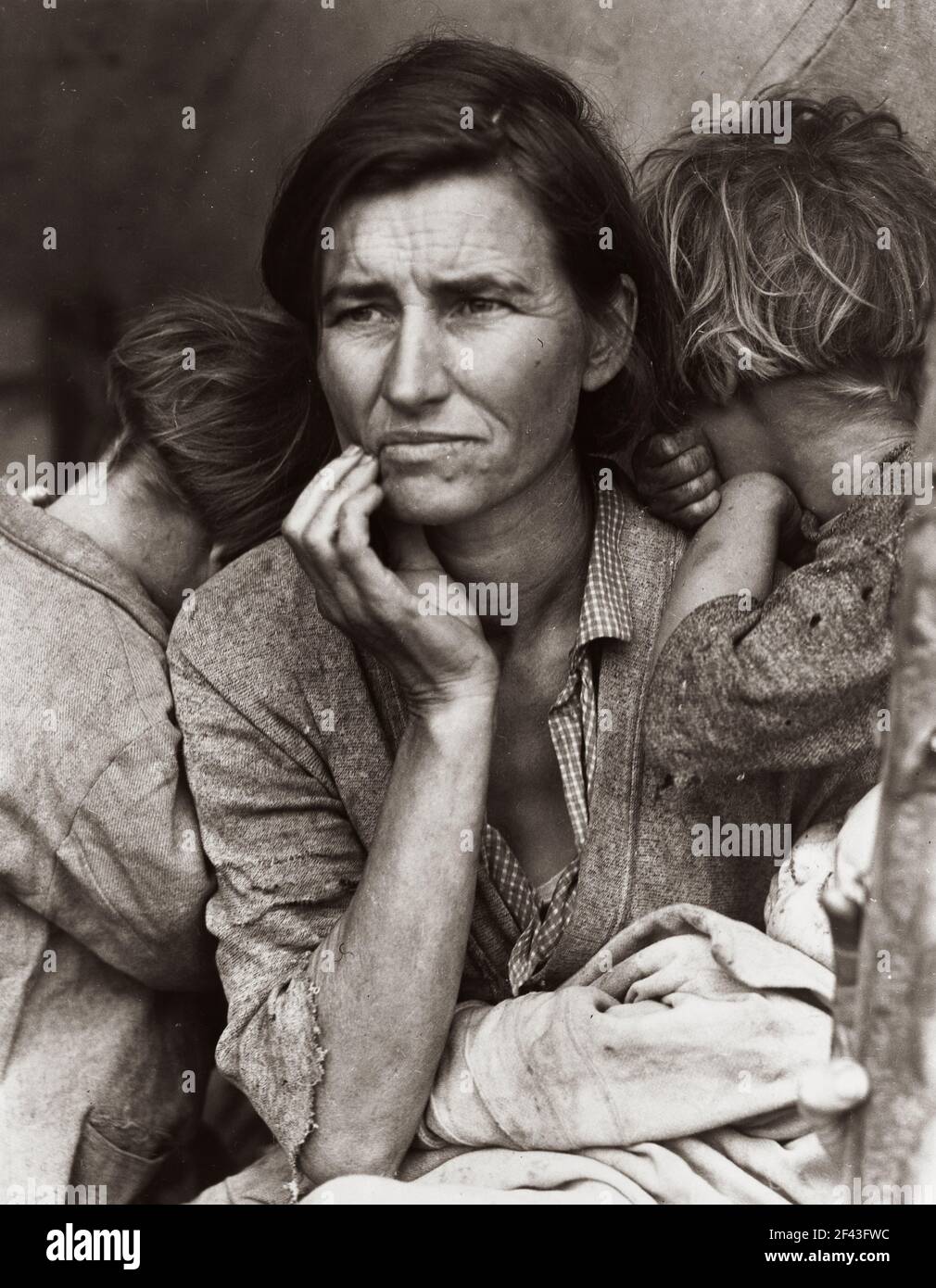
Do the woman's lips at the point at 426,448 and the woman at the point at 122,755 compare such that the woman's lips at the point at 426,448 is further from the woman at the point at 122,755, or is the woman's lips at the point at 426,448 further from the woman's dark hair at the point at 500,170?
the woman at the point at 122,755

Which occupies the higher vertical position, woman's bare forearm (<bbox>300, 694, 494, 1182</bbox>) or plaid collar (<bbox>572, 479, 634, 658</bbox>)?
plaid collar (<bbox>572, 479, 634, 658</bbox>)

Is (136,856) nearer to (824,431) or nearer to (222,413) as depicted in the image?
(222,413)

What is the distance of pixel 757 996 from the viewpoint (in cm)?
208

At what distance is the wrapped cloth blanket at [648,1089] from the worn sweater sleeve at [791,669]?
22 cm

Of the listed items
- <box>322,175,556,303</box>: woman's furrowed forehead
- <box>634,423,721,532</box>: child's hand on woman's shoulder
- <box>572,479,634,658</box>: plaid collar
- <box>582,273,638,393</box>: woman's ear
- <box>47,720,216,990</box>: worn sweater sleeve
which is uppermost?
<box>322,175,556,303</box>: woman's furrowed forehead

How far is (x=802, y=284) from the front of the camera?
2361 mm

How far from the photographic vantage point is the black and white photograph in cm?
211

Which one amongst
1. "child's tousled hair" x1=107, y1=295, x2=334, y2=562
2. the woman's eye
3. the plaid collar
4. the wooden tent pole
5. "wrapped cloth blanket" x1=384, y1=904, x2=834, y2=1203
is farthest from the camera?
"child's tousled hair" x1=107, y1=295, x2=334, y2=562

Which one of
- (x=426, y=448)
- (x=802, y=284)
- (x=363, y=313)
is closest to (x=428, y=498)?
(x=426, y=448)

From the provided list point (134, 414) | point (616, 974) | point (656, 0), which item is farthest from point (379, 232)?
point (616, 974)

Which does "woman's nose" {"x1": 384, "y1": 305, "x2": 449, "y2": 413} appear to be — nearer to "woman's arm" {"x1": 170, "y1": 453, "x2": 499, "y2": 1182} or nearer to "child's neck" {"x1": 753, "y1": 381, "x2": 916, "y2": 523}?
"woman's arm" {"x1": 170, "y1": 453, "x2": 499, "y2": 1182}

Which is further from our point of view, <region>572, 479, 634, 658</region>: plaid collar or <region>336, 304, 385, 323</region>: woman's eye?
<region>572, 479, 634, 658</region>: plaid collar

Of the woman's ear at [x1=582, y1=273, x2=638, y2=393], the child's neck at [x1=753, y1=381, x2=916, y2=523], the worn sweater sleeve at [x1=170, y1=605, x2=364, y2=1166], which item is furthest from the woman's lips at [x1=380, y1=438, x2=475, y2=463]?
the child's neck at [x1=753, y1=381, x2=916, y2=523]
